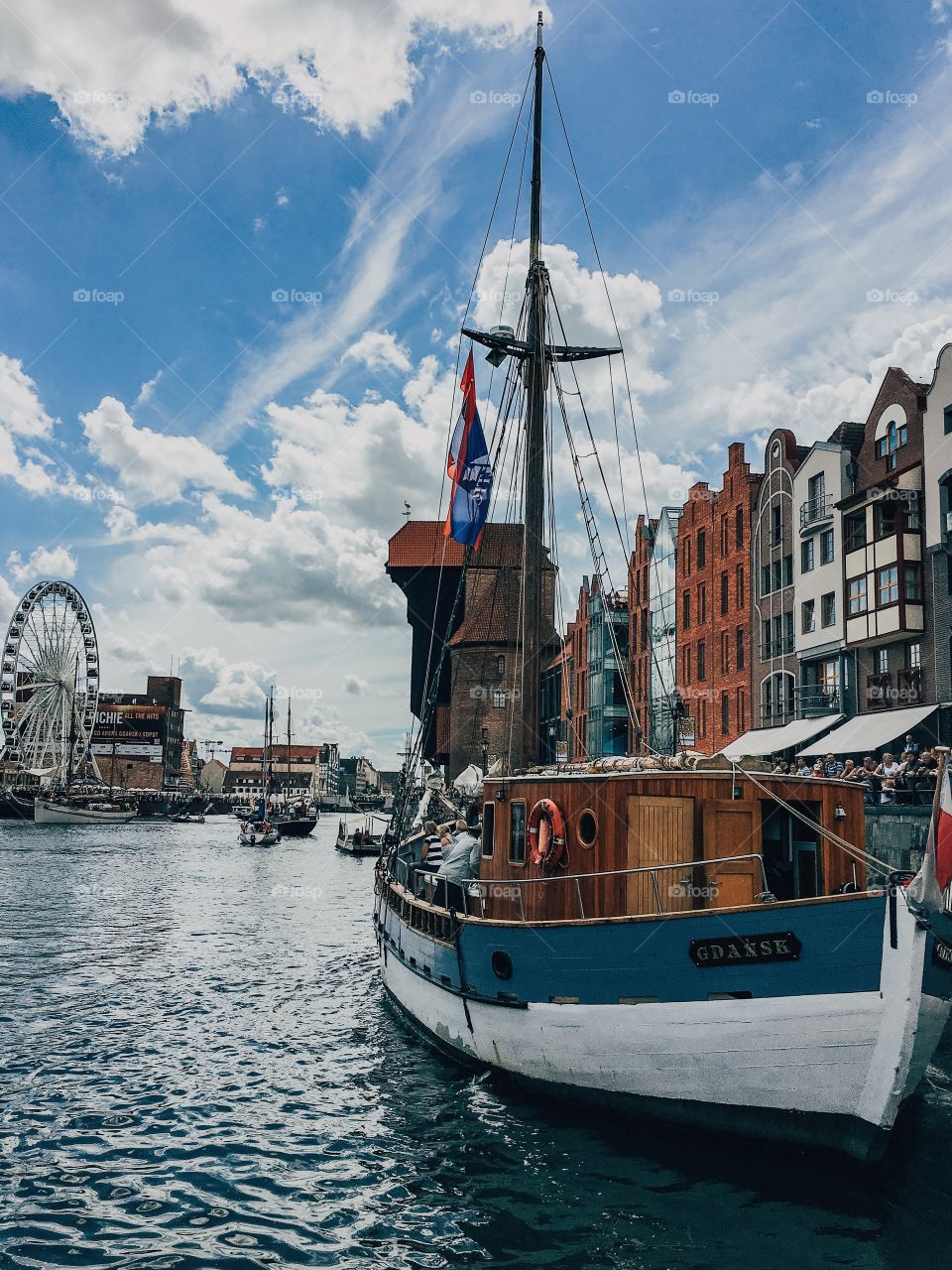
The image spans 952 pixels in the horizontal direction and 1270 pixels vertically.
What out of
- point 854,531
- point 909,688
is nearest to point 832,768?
point 909,688

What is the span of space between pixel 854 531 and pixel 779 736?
8.85 metres

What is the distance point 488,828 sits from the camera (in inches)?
600

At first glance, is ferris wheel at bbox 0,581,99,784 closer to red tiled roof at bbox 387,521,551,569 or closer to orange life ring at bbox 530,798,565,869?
red tiled roof at bbox 387,521,551,569

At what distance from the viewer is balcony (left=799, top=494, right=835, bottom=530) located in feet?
134

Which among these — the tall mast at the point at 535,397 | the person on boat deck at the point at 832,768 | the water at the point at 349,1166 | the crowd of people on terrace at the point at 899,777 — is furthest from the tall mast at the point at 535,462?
the person on boat deck at the point at 832,768

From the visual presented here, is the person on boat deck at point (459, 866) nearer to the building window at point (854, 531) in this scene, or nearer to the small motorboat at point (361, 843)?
the building window at point (854, 531)

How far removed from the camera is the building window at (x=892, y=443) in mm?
37469

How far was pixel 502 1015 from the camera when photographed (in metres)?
13.5

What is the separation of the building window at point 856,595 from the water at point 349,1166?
23.6 meters

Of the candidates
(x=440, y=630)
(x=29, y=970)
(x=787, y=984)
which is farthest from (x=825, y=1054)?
(x=440, y=630)

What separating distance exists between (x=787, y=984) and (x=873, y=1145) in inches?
71.1

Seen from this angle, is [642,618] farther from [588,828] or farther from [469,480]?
[588,828]

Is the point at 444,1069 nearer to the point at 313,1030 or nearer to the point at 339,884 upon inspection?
the point at 313,1030

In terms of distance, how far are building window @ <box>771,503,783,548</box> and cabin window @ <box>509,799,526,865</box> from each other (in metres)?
33.9
